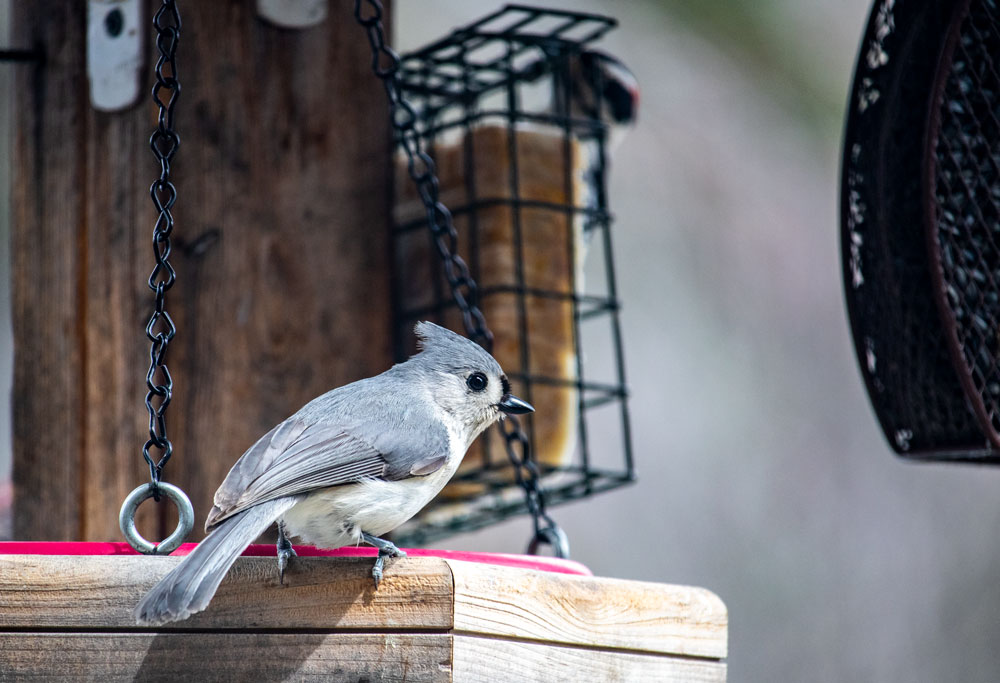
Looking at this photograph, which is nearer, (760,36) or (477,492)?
(477,492)

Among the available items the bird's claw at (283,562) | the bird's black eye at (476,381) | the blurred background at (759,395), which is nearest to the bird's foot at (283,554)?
the bird's claw at (283,562)

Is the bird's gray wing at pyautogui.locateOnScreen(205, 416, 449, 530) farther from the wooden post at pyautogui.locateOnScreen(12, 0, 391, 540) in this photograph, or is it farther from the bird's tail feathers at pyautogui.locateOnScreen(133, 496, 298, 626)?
the wooden post at pyautogui.locateOnScreen(12, 0, 391, 540)

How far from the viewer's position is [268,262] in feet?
9.21

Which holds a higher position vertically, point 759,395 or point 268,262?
point 268,262

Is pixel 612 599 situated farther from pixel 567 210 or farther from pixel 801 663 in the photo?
pixel 801 663

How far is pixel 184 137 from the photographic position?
274 centimetres

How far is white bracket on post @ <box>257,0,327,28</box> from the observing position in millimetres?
2826

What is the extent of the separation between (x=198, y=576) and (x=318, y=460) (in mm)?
345

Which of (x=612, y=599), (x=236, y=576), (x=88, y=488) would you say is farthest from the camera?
(x=88, y=488)

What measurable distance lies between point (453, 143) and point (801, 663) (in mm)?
2811

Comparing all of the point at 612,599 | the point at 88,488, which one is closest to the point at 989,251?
the point at 612,599

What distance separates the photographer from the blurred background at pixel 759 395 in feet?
16.8

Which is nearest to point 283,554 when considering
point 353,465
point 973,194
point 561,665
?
point 353,465

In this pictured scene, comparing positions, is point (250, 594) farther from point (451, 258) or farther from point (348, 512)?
point (451, 258)
